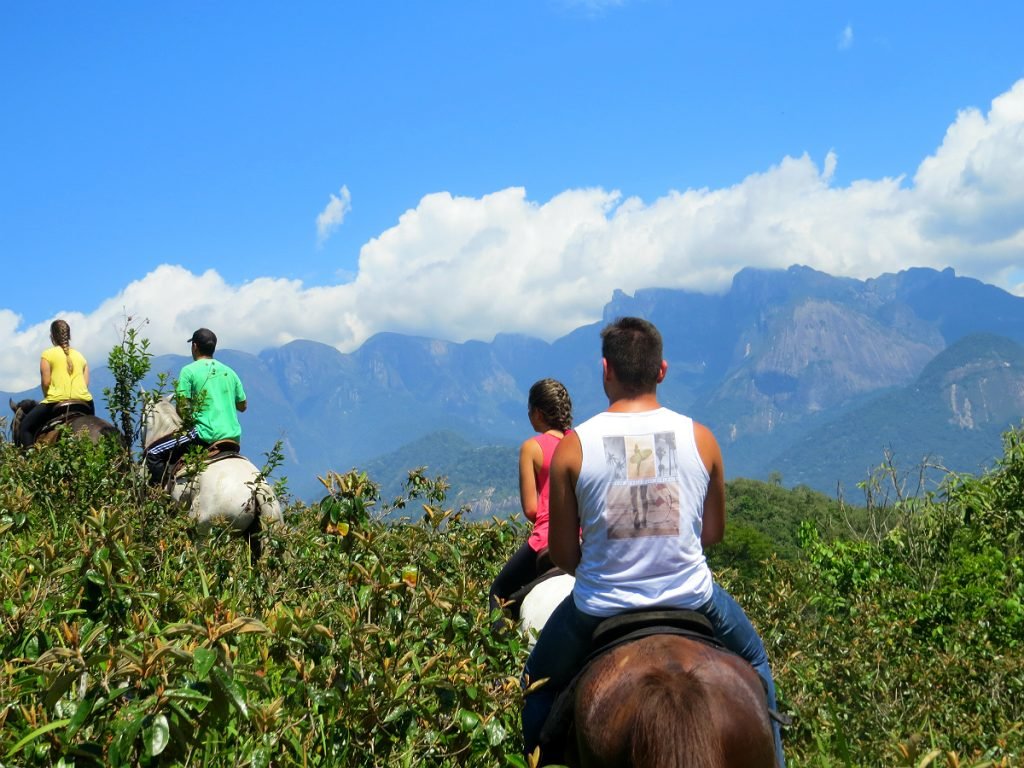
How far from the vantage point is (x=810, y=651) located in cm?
955

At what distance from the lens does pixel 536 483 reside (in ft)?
21.6

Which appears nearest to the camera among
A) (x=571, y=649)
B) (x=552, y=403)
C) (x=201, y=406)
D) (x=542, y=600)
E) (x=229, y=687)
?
(x=229, y=687)

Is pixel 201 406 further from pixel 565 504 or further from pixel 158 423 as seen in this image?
Result: pixel 565 504

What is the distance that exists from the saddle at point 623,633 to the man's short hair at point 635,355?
1.00 metres

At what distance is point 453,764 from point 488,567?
178 inches

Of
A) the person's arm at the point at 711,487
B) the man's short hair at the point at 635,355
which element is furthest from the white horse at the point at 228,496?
the man's short hair at the point at 635,355

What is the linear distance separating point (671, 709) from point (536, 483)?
319cm

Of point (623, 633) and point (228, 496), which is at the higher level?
point (228, 496)

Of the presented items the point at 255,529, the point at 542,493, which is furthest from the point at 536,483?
the point at 255,529

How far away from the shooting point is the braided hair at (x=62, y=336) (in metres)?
12.6

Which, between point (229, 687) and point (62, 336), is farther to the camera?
point (62, 336)

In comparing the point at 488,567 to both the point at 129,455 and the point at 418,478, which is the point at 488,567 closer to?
the point at 418,478

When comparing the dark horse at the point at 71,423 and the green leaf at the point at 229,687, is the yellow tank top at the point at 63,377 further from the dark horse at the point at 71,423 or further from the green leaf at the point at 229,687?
the green leaf at the point at 229,687

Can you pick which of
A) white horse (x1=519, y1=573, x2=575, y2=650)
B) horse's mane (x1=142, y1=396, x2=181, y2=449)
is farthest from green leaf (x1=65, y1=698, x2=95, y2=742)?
horse's mane (x1=142, y1=396, x2=181, y2=449)
